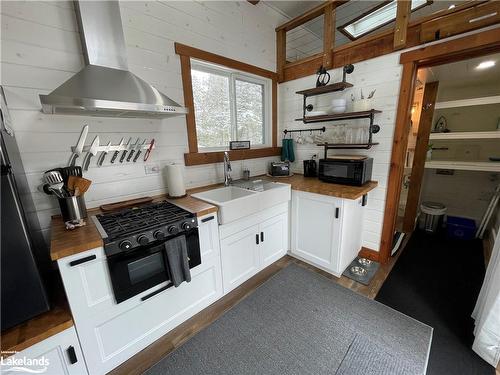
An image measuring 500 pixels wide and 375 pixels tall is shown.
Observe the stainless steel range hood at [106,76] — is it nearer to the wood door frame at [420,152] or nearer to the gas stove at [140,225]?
the gas stove at [140,225]

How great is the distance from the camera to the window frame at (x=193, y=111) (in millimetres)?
2025

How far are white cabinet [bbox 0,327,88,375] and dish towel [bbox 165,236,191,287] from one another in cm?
56

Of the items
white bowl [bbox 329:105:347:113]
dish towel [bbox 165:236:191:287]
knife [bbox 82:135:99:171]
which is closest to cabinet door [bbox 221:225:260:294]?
dish towel [bbox 165:236:191:287]

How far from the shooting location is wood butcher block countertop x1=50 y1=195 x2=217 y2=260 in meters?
1.06

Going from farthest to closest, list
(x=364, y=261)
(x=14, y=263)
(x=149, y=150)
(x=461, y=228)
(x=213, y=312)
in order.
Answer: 1. (x=461, y=228)
2. (x=364, y=261)
3. (x=149, y=150)
4. (x=213, y=312)
5. (x=14, y=263)

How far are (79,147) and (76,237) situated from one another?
2.42 ft

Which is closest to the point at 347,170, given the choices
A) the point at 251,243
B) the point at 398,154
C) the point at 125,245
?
the point at 398,154

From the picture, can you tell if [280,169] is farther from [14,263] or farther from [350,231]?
[14,263]

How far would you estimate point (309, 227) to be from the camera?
226cm

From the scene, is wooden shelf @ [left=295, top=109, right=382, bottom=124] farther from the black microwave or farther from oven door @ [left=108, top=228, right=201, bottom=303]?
oven door @ [left=108, top=228, right=201, bottom=303]

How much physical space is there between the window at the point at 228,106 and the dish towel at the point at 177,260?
1.28 metres

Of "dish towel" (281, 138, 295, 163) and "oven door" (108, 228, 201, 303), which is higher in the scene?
"dish towel" (281, 138, 295, 163)

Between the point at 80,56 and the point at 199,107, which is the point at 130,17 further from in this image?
the point at 199,107

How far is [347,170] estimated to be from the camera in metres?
2.15
